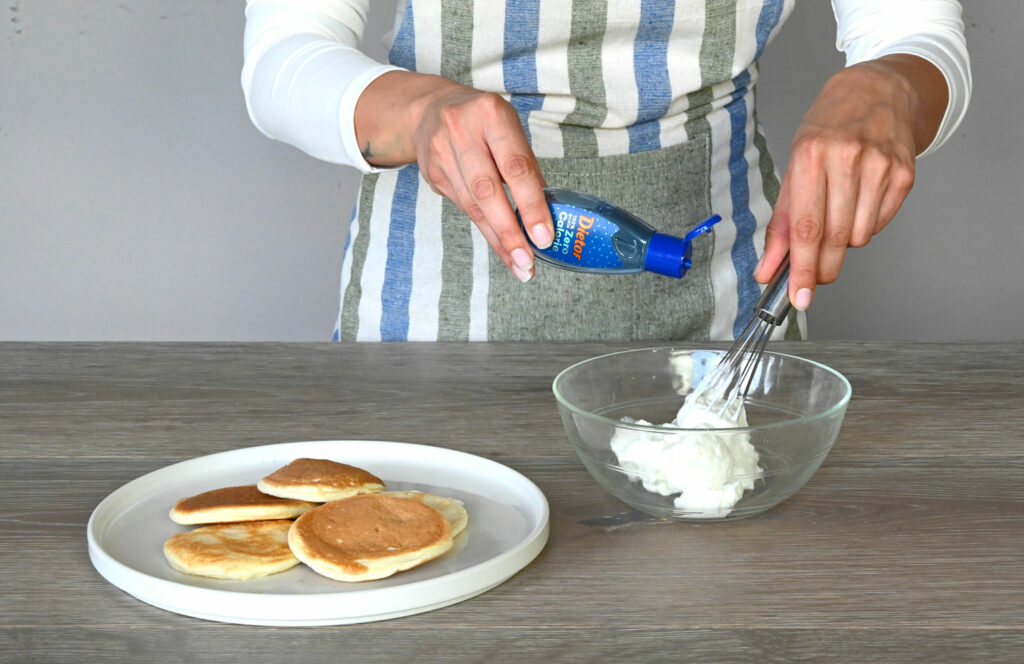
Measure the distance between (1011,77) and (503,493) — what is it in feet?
6.02

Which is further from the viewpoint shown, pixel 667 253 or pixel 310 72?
pixel 310 72

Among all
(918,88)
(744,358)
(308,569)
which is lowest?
(308,569)

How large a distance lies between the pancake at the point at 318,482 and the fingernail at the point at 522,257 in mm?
208

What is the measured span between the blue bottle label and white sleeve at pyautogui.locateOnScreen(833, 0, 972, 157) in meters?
0.49

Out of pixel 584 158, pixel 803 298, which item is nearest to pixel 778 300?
pixel 803 298

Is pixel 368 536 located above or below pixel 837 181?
below

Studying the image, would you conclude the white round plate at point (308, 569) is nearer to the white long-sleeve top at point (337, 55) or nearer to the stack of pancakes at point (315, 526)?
the stack of pancakes at point (315, 526)

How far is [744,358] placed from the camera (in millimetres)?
870

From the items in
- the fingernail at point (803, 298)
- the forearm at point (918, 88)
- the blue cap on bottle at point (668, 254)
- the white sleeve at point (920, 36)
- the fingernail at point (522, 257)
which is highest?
the white sleeve at point (920, 36)

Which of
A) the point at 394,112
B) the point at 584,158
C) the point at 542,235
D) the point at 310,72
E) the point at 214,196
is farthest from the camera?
the point at 214,196

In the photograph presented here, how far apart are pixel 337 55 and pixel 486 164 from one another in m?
0.36

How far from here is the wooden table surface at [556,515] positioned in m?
0.59

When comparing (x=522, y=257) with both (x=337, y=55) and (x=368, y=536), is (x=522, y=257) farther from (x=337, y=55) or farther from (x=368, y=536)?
(x=337, y=55)

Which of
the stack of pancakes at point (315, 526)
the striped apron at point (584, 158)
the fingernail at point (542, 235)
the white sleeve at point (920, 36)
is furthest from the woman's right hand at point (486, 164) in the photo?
the white sleeve at point (920, 36)
